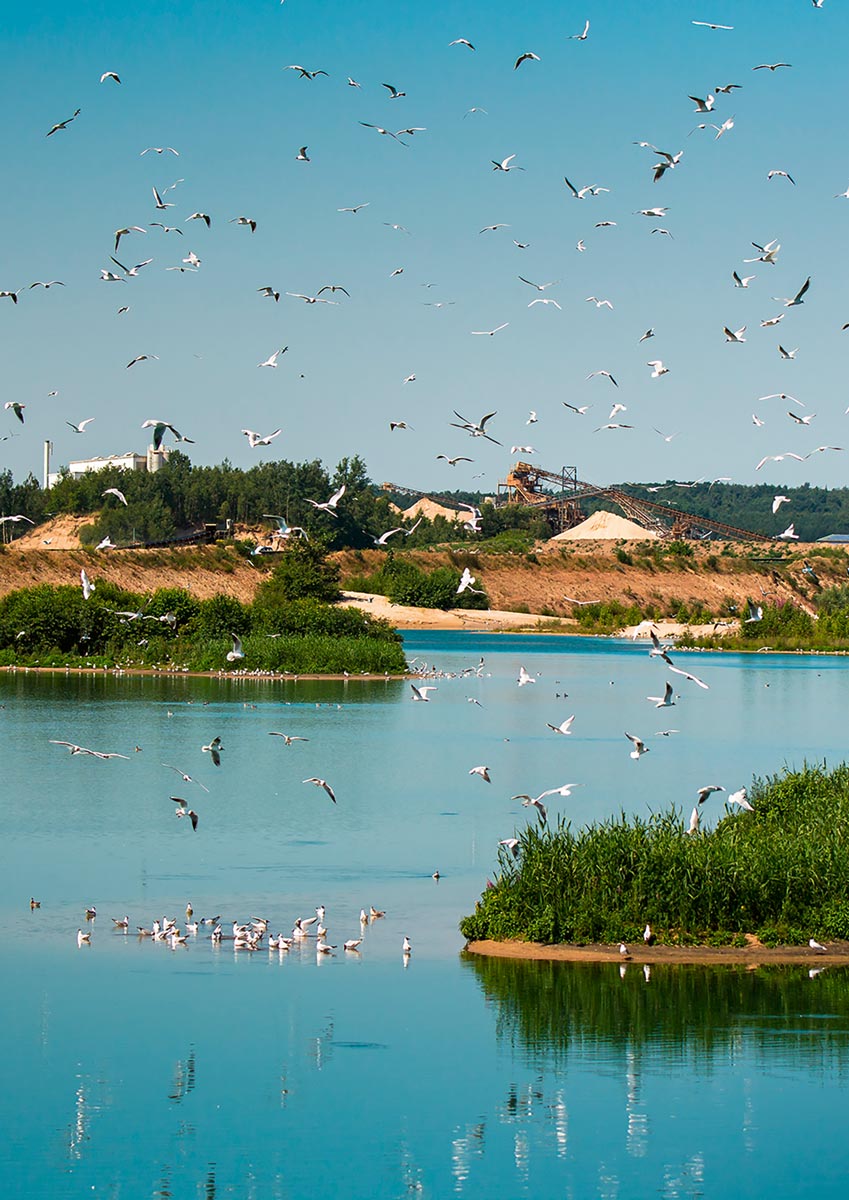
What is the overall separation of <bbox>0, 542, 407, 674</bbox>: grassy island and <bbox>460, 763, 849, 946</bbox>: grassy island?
164 feet

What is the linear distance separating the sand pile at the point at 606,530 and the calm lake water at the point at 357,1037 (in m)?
144

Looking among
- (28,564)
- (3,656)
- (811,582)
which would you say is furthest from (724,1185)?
(811,582)

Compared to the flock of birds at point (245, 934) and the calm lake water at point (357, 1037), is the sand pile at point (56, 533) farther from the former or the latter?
the flock of birds at point (245, 934)

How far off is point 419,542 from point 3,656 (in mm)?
96908

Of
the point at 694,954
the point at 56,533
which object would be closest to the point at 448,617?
the point at 56,533

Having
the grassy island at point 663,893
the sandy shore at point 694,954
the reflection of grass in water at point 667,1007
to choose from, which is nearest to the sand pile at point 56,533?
the grassy island at point 663,893

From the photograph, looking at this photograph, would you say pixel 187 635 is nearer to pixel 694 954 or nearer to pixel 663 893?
pixel 663 893

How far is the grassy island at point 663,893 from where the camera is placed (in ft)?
74.1

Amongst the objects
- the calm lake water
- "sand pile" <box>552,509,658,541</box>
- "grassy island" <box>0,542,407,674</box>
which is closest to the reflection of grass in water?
the calm lake water

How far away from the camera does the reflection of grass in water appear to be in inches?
777

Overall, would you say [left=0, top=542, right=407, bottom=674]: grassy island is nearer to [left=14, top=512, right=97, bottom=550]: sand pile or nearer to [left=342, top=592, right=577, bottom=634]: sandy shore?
[left=342, top=592, right=577, bottom=634]: sandy shore

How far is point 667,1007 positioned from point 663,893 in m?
2.40

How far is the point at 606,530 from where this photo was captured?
7185 inches

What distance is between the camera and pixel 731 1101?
1780cm
